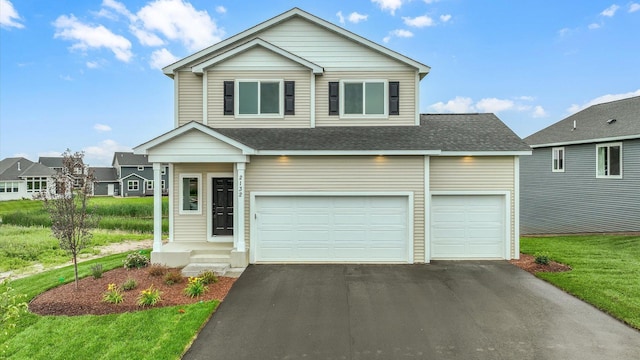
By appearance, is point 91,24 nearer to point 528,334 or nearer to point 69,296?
point 69,296

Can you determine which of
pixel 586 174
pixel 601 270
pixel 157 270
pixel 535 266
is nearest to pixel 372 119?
pixel 535 266

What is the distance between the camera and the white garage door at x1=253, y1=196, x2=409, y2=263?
9.66 m

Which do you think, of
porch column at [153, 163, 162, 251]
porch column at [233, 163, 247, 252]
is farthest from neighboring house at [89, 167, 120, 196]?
porch column at [233, 163, 247, 252]

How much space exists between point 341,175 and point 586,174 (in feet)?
47.5

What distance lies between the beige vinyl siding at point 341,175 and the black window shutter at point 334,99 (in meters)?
2.30

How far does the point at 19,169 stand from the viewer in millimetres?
42688

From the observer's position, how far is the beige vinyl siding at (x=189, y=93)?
1103 centimetres

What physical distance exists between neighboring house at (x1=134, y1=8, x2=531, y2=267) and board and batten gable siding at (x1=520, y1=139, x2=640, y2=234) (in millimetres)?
8213

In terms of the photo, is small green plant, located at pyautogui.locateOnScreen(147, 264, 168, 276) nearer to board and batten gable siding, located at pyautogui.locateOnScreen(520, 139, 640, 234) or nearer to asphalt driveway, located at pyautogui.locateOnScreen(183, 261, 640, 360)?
asphalt driveway, located at pyautogui.locateOnScreen(183, 261, 640, 360)

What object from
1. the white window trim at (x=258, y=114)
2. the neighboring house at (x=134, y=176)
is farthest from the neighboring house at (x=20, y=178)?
the white window trim at (x=258, y=114)

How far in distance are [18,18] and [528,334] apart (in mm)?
27960

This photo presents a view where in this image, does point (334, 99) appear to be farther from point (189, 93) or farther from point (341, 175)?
point (189, 93)

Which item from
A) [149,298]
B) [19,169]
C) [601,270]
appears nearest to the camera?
[149,298]

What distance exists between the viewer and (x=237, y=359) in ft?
15.2
